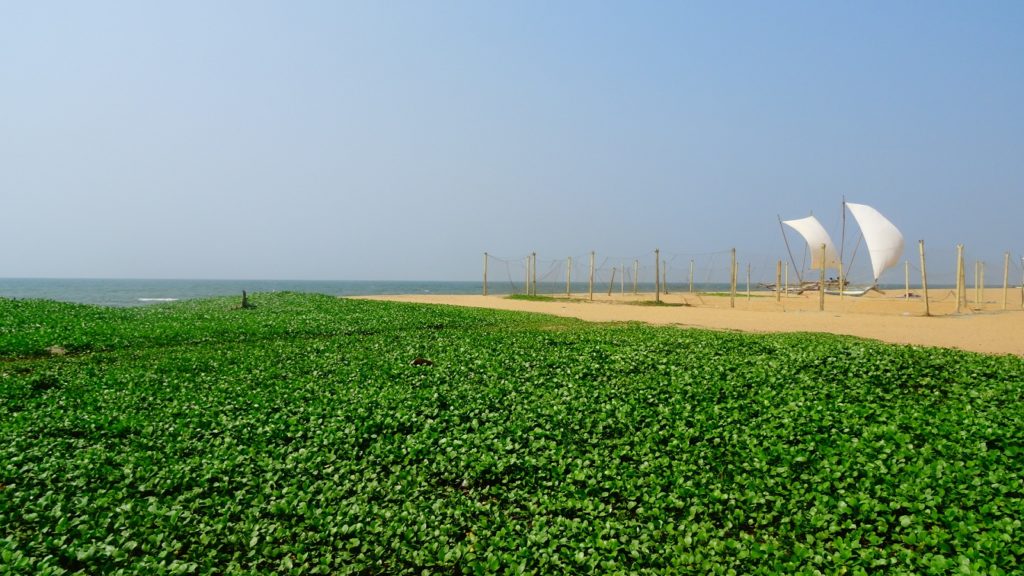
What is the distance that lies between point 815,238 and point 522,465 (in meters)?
71.1

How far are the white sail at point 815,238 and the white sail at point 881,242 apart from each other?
5.37 meters

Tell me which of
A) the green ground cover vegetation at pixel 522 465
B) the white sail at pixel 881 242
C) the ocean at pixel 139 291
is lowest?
the green ground cover vegetation at pixel 522 465

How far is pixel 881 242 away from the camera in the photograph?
198 feet

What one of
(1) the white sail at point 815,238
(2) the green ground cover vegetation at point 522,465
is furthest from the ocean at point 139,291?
(1) the white sail at point 815,238

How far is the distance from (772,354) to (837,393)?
12.1ft

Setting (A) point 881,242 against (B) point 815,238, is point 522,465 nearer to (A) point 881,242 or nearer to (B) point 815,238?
(A) point 881,242

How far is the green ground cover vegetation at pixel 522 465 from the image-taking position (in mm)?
5781

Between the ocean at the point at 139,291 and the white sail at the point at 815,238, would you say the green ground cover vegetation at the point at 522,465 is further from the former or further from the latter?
the white sail at the point at 815,238

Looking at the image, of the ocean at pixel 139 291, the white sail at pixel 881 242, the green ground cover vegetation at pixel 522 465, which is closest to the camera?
the green ground cover vegetation at pixel 522 465

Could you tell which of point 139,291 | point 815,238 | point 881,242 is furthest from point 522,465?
point 139,291

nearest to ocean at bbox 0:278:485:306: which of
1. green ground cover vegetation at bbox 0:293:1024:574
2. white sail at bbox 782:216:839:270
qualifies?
green ground cover vegetation at bbox 0:293:1024:574

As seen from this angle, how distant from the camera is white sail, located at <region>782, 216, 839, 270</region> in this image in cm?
6732

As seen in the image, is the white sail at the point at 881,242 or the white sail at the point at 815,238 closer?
the white sail at the point at 881,242

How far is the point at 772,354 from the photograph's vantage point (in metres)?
14.0
